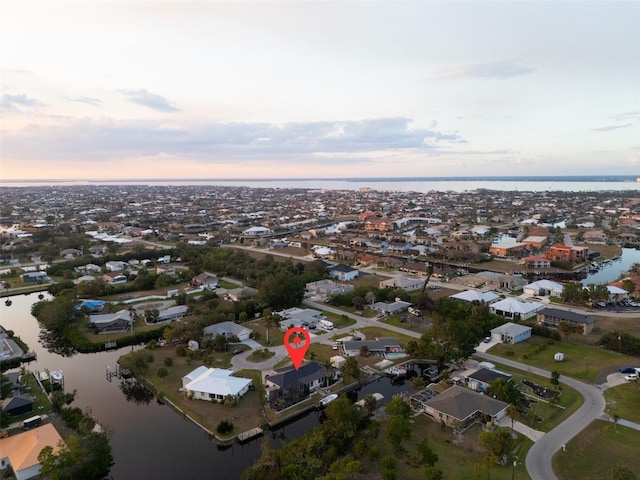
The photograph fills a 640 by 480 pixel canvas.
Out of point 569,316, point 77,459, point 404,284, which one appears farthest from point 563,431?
point 404,284

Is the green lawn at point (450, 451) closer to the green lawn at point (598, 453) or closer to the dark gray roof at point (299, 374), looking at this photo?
the green lawn at point (598, 453)

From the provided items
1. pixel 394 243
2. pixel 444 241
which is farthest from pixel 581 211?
pixel 394 243

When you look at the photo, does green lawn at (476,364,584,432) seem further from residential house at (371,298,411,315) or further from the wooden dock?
residential house at (371,298,411,315)

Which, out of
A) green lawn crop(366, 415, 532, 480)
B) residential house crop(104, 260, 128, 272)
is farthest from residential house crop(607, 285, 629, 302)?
residential house crop(104, 260, 128, 272)

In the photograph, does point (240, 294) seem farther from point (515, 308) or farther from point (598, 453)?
point (598, 453)

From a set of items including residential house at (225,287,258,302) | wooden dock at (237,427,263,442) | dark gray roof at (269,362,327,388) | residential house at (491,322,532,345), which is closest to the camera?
wooden dock at (237,427,263,442)
